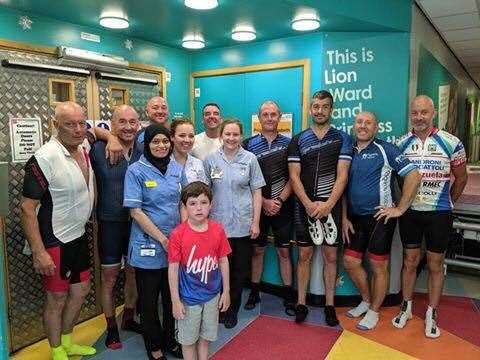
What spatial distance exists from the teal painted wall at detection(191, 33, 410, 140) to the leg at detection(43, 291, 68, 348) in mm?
2629

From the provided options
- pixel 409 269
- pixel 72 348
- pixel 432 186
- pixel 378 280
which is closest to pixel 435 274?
pixel 409 269

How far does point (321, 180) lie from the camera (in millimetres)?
2994

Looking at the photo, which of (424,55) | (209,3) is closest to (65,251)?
(209,3)

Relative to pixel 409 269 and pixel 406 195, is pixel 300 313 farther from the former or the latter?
pixel 406 195

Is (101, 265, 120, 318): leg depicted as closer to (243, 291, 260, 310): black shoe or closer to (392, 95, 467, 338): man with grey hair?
(243, 291, 260, 310): black shoe

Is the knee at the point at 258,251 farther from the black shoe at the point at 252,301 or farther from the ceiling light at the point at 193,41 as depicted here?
the ceiling light at the point at 193,41

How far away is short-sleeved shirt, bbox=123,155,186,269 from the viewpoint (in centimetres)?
230

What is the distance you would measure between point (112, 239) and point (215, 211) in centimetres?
75

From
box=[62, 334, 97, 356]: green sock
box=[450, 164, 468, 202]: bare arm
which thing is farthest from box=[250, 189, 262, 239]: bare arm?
box=[450, 164, 468, 202]: bare arm

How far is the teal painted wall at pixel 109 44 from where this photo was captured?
2.73 meters

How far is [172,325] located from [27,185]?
1.30 metres

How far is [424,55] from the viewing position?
3893mm

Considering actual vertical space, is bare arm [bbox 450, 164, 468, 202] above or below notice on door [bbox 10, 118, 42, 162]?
below

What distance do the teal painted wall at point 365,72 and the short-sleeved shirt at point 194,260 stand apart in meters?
1.97
